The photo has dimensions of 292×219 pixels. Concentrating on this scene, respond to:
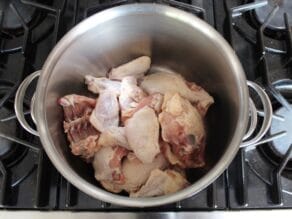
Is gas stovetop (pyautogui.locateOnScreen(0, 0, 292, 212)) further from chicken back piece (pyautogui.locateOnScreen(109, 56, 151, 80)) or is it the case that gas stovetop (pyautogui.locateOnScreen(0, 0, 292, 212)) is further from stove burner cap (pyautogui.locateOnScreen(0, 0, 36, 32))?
chicken back piece (pyautogui.locateOnScreen(109, 56, 151, 80))

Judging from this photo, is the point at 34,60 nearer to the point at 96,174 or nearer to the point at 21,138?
the point at 21,138

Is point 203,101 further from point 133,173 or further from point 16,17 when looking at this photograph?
point 16,17

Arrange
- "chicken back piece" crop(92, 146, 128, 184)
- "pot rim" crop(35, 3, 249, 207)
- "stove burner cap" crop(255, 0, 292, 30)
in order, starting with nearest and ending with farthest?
"pot rim" crop(35, 3, 249, 207) < "chicken back piece" crop(92, 146, 128, 184) < "stove burner cap" crop(255, 0, 292, 30)

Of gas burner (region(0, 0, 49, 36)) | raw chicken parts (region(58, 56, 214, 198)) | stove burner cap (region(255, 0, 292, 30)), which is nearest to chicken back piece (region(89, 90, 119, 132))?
raw chicken parts (region(58, 56, 214, 198))

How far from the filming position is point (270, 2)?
0.84 meters

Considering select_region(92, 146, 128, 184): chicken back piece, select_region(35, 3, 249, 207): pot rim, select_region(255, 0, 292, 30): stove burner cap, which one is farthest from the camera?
select_region(255, 0, 292, 30): stove burner cap

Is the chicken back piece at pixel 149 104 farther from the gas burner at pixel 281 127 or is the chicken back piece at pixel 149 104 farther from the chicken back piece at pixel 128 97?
the gas burner at pixel 281 127

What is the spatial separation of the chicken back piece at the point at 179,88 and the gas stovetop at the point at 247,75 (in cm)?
10

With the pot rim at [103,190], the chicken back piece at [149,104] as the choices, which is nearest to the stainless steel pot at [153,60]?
the pot rim at [103,190]

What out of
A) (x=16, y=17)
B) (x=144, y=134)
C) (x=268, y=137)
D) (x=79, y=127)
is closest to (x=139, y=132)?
(x=144, y=134)

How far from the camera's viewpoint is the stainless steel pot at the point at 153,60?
25.3 inches

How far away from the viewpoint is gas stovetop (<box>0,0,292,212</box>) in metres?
0.71

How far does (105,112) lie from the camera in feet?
2.50

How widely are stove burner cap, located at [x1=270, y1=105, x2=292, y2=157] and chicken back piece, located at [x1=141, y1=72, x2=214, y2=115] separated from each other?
124mm
